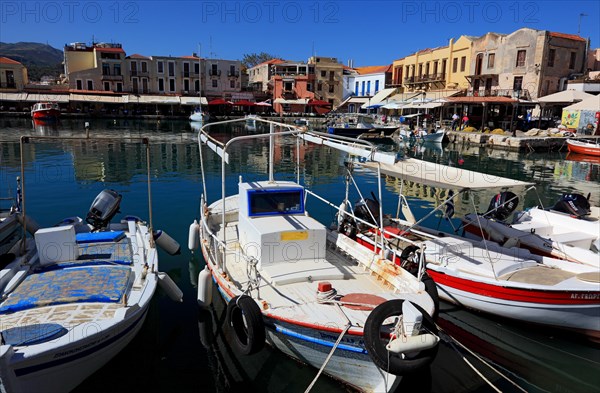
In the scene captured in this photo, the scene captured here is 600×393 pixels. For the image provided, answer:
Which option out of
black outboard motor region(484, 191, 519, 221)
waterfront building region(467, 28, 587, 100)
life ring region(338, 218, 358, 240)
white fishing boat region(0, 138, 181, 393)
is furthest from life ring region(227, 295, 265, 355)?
waterfront building region(467, 28, 587, 100)

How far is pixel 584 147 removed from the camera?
127 ft

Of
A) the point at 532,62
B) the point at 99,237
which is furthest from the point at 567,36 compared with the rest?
the point at 99,237

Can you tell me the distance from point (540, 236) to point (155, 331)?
415 inches

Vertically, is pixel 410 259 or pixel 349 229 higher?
pixel 349 229

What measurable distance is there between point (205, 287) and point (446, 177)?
6.21 m

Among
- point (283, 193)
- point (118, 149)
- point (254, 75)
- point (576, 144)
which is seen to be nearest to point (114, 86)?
point (254, 75)

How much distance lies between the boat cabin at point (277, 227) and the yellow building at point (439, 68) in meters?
55.7

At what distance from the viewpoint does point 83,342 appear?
656 centimetres

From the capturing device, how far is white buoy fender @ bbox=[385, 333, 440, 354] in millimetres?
6191

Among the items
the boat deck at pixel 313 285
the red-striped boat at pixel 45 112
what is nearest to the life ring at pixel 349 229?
the boat deck at pixel 313 285

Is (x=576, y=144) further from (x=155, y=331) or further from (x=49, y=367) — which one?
(x=49, y=367)

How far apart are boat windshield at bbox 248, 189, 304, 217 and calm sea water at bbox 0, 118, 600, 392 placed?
2.45 metres

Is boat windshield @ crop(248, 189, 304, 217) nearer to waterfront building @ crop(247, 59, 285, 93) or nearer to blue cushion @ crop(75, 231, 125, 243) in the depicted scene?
blue cushion @ crop(75, 231, 125, 243)

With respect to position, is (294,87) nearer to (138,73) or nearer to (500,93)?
(138,73)
